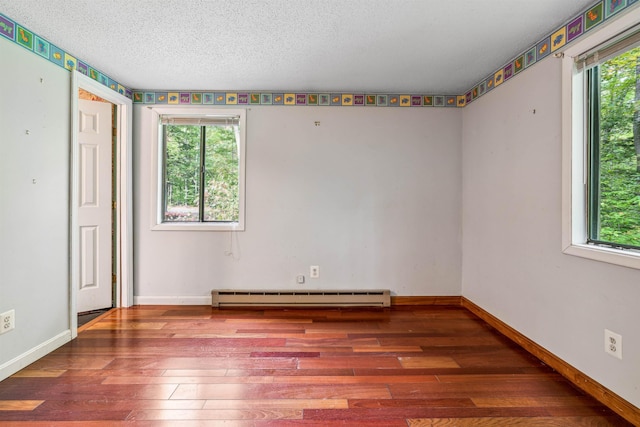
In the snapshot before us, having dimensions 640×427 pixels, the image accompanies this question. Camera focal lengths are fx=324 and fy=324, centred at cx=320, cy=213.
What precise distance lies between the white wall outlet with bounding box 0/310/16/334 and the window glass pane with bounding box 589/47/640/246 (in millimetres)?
3612

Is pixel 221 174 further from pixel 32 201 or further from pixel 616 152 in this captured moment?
pixel 616 152

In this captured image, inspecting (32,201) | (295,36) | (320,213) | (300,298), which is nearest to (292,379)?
(300,298)

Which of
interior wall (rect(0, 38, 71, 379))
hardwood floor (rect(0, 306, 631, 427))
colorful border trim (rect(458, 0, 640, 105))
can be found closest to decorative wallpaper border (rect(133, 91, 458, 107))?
interior wall (rect(0, 38, 71, 379))

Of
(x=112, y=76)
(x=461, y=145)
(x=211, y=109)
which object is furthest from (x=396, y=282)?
(x=112, y=76)

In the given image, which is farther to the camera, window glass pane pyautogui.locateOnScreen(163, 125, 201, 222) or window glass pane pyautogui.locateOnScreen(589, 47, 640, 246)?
window glass pane pyautogui.locateOnScreen(163, 125, 201, 222)

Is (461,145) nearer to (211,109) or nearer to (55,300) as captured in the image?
(211,109)

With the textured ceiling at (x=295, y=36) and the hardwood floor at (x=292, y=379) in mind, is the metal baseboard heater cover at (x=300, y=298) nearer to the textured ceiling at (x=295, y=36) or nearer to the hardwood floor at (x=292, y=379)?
the hardwood floor at (x=292, y=379)

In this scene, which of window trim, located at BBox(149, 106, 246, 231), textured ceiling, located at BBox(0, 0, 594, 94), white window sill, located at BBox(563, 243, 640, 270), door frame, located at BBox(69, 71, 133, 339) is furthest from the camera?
window trim, located at BBox(149, 106, 246, 231)

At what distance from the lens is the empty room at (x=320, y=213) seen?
179cm

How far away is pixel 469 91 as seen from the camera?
326cm

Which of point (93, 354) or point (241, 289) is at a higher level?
point (241, 289)

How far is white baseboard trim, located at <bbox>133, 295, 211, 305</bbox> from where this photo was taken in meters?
3.35

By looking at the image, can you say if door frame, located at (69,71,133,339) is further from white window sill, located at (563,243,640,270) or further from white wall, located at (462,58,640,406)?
white window sill, located at (563,243,640,270)

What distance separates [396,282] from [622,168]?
6.85ft
